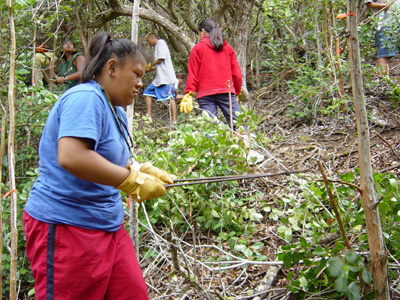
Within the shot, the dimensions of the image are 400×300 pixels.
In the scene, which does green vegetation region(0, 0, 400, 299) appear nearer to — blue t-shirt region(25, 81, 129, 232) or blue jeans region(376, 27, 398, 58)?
blue jeans region(376, 27, 398, 58)

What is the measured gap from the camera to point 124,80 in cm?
178

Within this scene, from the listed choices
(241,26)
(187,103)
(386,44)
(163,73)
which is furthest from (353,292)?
(163,73)

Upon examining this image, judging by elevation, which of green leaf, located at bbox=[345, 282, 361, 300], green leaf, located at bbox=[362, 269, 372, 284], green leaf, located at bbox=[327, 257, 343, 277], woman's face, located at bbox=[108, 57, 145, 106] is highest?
woman's face, located at bbox=[108, 57, 145, 106]

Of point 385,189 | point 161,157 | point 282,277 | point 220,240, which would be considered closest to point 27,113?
point 161,157

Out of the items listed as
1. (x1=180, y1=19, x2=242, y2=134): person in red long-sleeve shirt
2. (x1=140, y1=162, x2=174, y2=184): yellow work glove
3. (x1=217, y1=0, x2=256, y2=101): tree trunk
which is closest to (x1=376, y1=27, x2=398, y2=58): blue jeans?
(x1=217, y1=0, x2=256, y2=101): tree trunk

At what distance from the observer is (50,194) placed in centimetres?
167

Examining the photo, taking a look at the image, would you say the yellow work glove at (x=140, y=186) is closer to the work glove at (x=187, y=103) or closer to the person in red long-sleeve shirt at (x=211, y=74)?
the work glove at (x=187, y=103)

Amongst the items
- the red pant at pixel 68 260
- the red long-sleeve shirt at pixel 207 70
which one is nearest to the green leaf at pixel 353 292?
the red pant at pixel 68 260

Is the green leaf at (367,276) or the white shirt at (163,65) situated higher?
the white shirt at (163,65)

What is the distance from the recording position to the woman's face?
1772mm

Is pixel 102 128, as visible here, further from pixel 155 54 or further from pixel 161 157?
pixel 155 54

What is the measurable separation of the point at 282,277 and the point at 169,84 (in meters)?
4.81

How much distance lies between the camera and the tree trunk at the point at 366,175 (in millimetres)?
1659

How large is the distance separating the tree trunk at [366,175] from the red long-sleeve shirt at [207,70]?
3.00m
